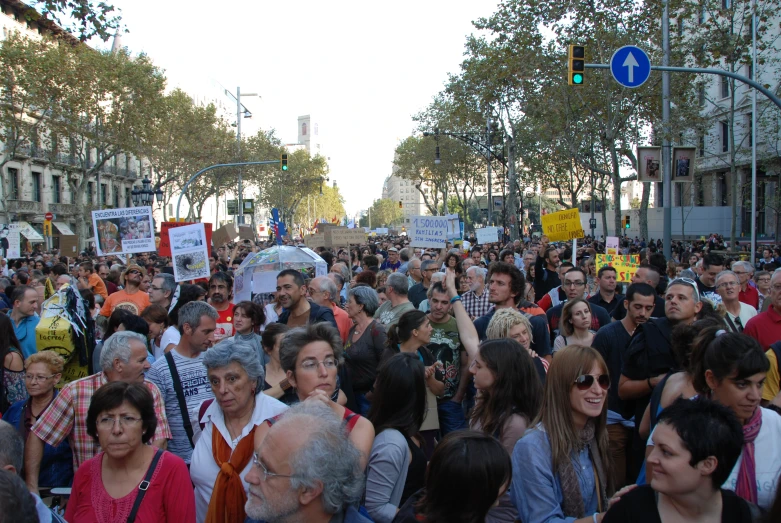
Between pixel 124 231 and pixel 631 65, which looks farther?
pixel 631 65

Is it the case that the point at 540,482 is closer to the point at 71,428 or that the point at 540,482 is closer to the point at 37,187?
the point at 71,428

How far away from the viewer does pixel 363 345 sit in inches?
223

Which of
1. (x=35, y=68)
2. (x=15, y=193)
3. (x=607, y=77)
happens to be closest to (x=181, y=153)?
(x=15, y=193)

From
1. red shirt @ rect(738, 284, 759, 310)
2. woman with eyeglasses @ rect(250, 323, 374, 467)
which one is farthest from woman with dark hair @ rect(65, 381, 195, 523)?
red shirt @ rect(738, 284, 759, 310)

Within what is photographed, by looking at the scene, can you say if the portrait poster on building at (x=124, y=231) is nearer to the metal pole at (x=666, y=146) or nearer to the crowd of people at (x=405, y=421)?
the crowd of people at (x=405, y=421)

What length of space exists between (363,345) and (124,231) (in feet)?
25.0

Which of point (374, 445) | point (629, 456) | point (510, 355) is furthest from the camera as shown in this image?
point (629, 456)

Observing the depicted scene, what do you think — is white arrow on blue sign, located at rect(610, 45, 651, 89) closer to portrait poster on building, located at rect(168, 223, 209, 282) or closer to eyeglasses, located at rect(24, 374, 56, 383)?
portrait poster on building, located at rect(168, 223, 209, 282)

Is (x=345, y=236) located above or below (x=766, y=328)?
above

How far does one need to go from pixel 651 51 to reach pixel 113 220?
1882cm

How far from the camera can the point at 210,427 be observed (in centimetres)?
371

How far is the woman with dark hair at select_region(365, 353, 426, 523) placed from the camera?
3168 mm

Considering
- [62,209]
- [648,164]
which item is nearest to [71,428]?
[648,164]

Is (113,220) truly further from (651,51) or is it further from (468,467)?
(651,51)
